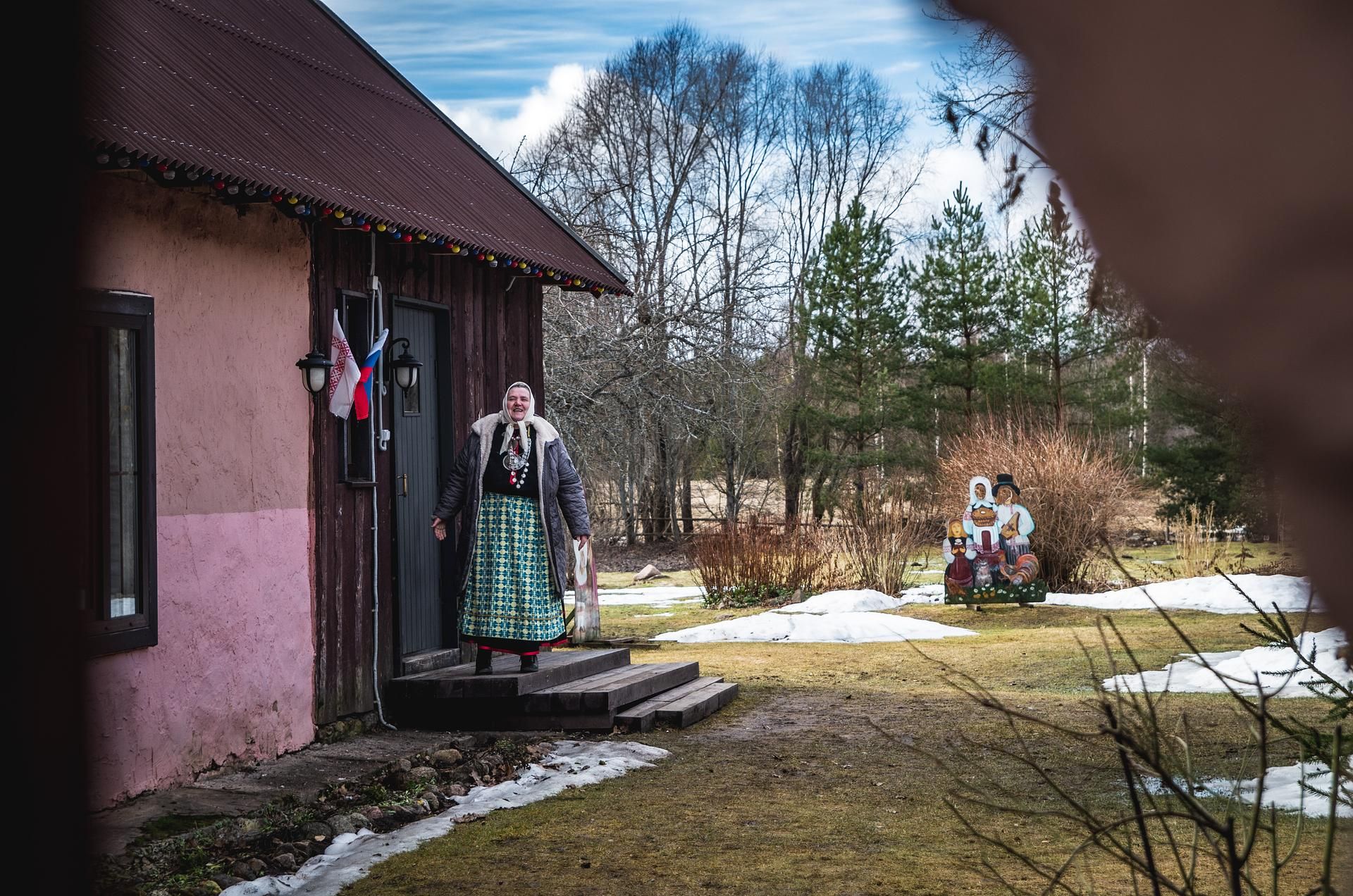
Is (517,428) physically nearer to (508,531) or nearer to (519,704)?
(508,531)

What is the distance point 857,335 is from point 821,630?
1791 cm

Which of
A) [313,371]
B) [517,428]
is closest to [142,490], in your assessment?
[313,371]

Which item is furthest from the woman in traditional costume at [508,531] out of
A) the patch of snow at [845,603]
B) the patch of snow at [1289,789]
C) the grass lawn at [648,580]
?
the grass lawn at [648,580]

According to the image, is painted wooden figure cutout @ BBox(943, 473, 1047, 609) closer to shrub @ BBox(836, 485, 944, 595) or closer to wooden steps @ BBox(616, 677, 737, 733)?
shrub @ BBox(836, 485, 944, 595)

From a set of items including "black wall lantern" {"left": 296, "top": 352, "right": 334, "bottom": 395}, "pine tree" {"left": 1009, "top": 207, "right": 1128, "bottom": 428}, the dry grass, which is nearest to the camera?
"black wall lantern" {"left": 296, "top": 352, "right": 334, "bottom": 395}

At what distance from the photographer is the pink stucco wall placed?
580 cm

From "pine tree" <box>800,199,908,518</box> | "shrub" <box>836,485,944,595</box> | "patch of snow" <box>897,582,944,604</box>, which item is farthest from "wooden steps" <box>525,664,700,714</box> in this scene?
"pine tree" <box>800,199,908,518</box>

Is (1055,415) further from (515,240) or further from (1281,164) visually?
(1281,164)

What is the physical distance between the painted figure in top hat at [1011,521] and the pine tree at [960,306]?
15.0 m

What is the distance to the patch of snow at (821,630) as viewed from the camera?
13344 millimetres

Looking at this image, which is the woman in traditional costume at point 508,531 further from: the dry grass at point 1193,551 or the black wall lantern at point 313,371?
the dry grass at point 1193,551

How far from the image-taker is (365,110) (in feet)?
28.8

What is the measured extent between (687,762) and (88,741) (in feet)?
21.8

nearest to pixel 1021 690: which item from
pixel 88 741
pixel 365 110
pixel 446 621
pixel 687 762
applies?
pixel 687 762
